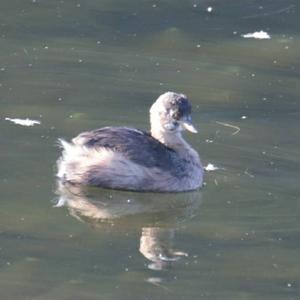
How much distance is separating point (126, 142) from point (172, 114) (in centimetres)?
44

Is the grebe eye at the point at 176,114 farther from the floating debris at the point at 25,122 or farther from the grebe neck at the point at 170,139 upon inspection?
the floating debris at the point at 25,122

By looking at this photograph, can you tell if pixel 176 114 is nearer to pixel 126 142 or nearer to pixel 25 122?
pixel 126 142

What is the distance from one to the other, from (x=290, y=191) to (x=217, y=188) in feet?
1.69

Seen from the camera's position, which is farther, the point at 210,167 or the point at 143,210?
the point at 210,167

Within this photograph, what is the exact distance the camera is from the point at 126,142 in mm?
9633

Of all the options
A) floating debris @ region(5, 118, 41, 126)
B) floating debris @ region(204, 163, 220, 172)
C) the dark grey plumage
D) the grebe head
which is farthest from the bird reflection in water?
floating debris @ region(5, 118, 41, 126)

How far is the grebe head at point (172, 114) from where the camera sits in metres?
9.85

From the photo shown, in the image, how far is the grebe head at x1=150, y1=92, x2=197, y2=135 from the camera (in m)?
9.85

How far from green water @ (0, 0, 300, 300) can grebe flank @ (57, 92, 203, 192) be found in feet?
0.34

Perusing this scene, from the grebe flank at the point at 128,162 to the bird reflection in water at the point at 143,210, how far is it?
2.6 inches

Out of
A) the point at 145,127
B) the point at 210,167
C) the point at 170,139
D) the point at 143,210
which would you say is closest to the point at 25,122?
the point at 145,127

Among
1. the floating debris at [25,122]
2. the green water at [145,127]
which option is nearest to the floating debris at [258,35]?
the green water at [145,127]

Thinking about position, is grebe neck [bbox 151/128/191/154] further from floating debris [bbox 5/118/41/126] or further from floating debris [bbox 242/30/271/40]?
floating debris [bbox 242/30/271/40]

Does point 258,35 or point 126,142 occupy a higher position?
point 258,35
